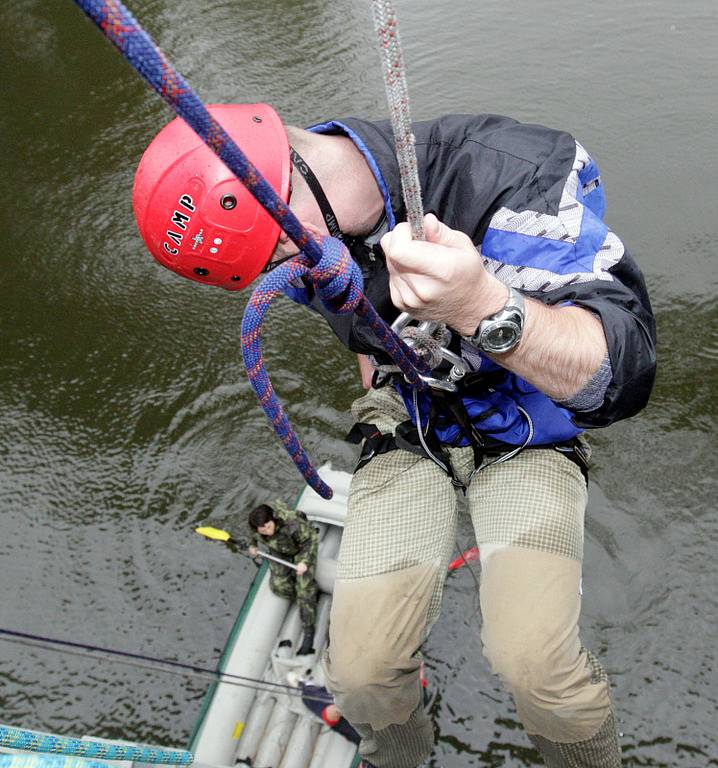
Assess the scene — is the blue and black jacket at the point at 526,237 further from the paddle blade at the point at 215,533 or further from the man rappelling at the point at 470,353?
the paddle blade at the point at 215,533

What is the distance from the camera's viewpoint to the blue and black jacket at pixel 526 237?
7.34 ft

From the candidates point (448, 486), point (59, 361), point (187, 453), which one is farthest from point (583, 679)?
point (59, 361)

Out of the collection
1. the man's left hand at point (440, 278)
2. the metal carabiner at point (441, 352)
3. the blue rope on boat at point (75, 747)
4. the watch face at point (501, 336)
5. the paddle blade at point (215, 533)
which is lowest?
the paddle blade at point (215, 533)

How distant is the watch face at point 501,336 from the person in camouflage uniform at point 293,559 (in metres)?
2.75

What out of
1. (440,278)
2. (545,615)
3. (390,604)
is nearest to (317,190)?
(440,278)

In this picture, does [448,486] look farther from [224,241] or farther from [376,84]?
[376,84]

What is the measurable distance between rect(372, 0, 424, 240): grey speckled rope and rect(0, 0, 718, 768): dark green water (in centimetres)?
363

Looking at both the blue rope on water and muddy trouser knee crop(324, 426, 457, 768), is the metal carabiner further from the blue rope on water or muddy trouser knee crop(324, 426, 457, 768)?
muddy trouser knee crop(324, 426, 457, 768)

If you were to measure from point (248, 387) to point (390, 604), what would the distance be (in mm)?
3627

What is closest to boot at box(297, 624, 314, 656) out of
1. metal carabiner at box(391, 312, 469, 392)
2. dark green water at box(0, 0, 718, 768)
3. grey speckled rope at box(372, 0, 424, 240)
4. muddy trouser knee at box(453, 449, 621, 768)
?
dark green water at box(0, 0, 718, 768)

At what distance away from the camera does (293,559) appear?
14.5ft

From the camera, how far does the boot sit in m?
4.32

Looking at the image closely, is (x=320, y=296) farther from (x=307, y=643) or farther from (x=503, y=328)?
(x=307, y=643)

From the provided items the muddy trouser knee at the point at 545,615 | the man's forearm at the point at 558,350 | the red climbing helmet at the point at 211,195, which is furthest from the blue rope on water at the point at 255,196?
the muddy trouser knee at the point at 545,615
